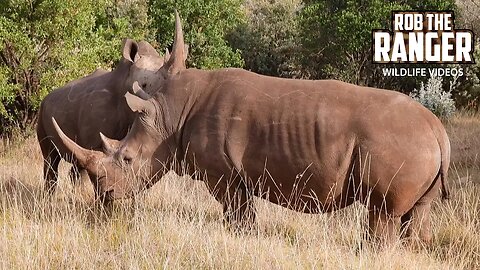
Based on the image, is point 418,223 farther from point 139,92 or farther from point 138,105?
point 139,92

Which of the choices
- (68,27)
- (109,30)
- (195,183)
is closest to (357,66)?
(109,30)

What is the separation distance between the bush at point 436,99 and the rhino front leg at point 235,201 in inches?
498

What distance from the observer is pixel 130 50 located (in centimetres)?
701

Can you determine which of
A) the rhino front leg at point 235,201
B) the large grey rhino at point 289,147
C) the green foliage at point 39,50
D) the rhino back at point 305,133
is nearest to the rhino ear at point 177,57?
the large grey rhino at point 289,147

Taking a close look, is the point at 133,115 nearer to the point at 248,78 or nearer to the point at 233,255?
the point at 248,78

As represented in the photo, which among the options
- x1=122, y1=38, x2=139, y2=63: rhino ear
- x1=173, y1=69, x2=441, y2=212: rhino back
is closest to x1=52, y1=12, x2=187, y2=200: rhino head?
x1=173, y1=69, x2=441, y2=212: rhino back

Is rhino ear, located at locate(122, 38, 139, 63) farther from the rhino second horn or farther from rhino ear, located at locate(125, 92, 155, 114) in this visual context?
rhino ear, located at locate(125, 92, 155, 114)

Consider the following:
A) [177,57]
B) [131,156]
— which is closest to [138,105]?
[131,156]

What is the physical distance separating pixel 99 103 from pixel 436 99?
12.4 metres

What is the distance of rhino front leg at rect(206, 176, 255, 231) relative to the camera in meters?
5.25

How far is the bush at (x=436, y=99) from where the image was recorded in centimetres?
1688

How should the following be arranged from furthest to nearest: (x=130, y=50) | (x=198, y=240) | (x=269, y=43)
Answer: (x=269, y=43)
(x=130, y=50)
(x=198, y=240)

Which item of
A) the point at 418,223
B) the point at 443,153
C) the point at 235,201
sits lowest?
the point at 418,223

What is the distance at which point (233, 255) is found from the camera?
4.50 metres
